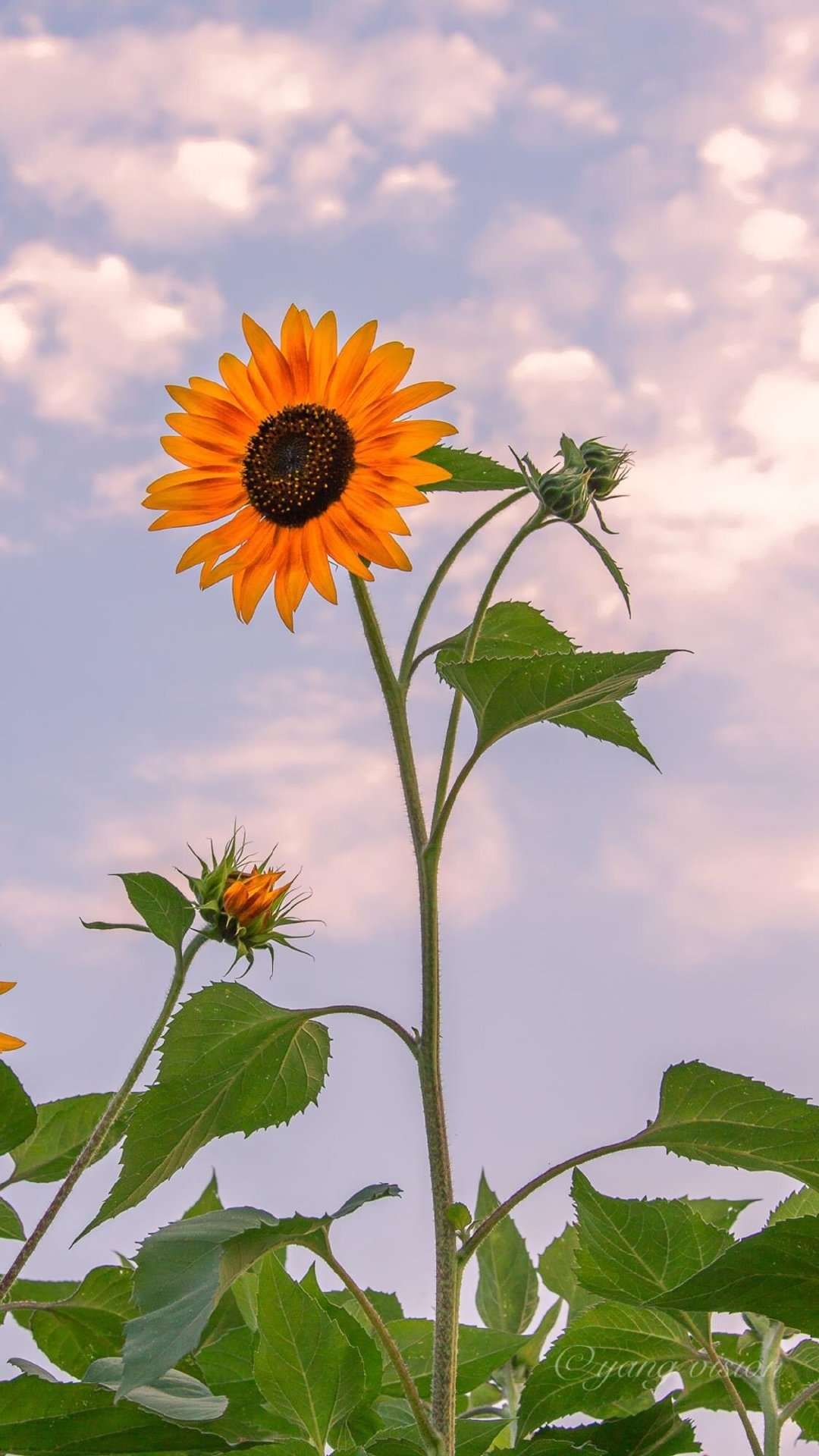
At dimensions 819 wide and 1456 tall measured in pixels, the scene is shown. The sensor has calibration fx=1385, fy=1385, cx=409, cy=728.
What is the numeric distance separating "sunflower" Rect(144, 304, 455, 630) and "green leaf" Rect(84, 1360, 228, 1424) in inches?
27.4

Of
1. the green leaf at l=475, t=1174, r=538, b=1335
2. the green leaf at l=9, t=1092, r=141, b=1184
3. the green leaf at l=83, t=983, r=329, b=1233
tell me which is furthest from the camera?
the green leaf at l=475, t=1174, r=538, b=1335

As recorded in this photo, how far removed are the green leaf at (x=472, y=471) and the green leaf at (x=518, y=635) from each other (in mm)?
128

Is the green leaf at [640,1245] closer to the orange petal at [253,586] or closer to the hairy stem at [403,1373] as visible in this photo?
the hairy stem at [403,1373]

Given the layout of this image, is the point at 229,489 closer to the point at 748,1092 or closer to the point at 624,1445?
the point at 748,1092

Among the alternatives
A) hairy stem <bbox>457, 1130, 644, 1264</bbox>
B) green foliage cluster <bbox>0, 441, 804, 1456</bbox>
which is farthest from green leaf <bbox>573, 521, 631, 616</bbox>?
hairy stem <bbox>457, 1130, 644, 1264</bbox>

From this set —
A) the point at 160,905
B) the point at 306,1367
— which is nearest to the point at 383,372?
the point at 160,905

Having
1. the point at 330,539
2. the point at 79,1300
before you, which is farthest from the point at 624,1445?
the point at 330,539

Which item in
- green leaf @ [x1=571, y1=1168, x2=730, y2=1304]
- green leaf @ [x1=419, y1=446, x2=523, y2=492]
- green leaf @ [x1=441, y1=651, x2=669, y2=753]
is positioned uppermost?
green leaf @ [x1=419, y1=446, x2=523, y2=492]

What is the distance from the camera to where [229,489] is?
1437 mm

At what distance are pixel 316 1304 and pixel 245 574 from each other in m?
0.69

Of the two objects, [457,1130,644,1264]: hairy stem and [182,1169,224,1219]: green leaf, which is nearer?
[457,1130,644,1264]: hairy stem

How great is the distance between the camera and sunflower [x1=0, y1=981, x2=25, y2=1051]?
134 centimetres

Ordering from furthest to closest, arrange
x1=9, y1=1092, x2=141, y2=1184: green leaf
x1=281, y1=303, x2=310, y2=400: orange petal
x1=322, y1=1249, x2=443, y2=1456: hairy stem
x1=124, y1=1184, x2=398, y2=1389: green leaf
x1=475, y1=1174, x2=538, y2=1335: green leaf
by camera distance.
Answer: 1. x1=475, y1=1174, x2=538, y2=1335: green leaf
2. x1=9, y1=1092, x2=141, y2=1184: green leaf
3. x1=281, y1=303, x2=310, y2=400: orange petal
4. x1=322, y1=1249, x2=443, y2=1456: hairy stem
5. x1=124, y1=1184, x2=398, y2=1389: green leaf

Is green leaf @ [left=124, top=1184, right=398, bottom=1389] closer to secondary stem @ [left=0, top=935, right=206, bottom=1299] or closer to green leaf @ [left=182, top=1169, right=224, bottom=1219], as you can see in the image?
secondary stem @ [left=0, top=935, right=206, bottom=1299]
